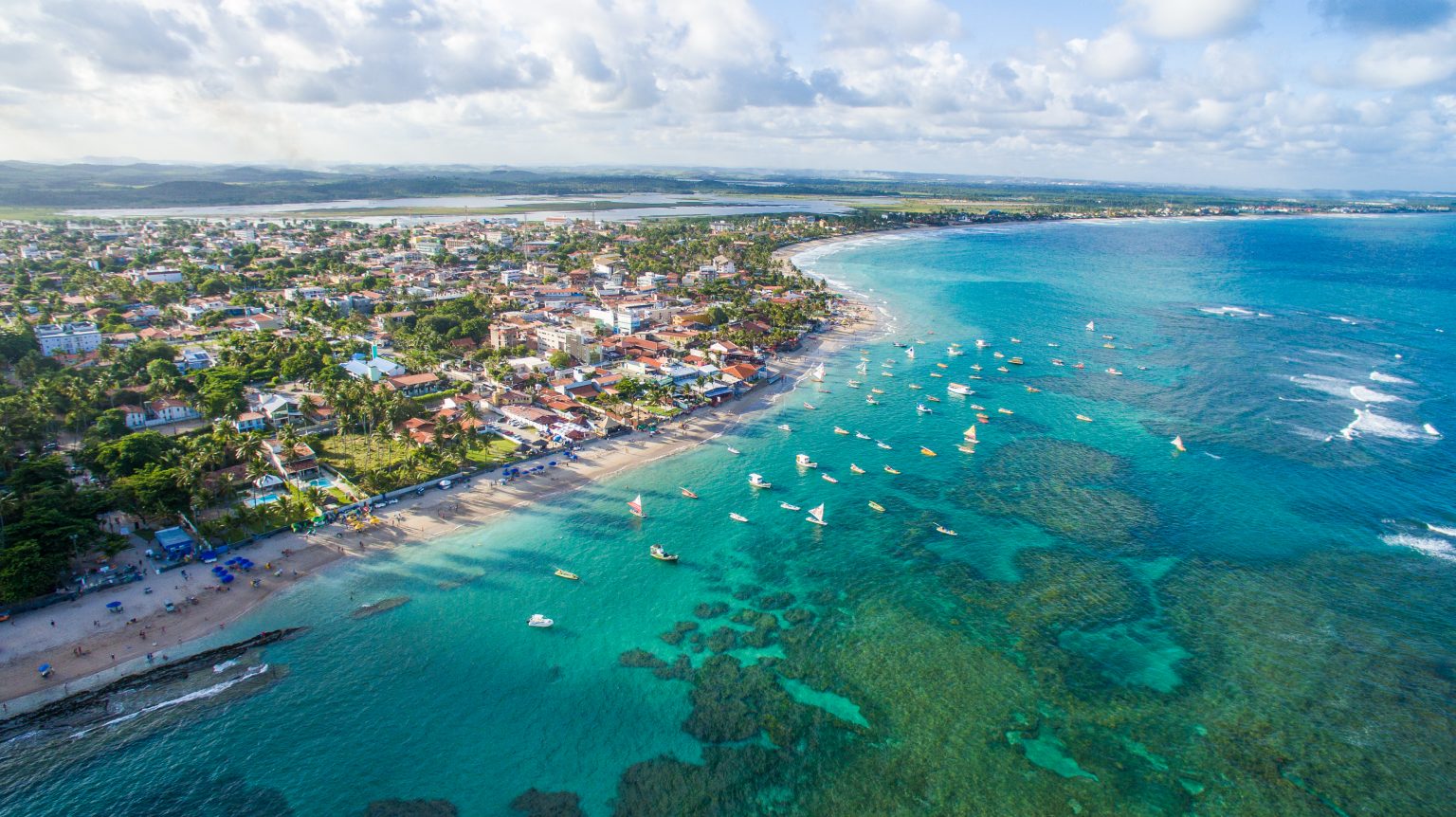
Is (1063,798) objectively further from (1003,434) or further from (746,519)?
(1003,434)

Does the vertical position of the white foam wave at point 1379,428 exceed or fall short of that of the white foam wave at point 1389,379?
it falls short

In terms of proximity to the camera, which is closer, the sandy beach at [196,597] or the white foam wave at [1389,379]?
the sandy beach at [196,597]

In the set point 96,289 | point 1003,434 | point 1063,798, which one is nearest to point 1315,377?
point 1003,434

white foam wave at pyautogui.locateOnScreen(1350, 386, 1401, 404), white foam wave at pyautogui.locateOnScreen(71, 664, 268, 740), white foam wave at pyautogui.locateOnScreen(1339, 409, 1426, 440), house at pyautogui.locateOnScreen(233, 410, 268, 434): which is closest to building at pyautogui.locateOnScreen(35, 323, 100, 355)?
house at pyautogui.locateOnScreen(233, 410, 268, 434)

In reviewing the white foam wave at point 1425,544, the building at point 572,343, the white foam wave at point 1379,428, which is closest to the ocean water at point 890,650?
the white foam wave at point 1425,544

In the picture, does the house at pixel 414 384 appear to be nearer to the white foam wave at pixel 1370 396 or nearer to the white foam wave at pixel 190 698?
the white foam wave at pixel 190 698
